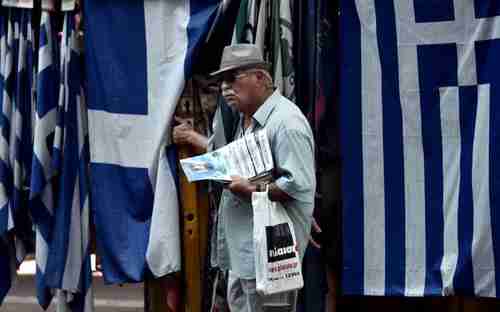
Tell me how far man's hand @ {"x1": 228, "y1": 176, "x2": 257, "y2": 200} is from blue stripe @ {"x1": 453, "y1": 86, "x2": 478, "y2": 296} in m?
1.44

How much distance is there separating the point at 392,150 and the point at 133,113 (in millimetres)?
1641

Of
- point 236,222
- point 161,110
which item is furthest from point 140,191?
point 236,222

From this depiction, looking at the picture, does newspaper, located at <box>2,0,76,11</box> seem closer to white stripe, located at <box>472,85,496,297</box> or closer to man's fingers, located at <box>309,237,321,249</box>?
man's fingers, located at <box>309,237,321,249</box>

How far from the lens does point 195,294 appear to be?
6.02 meters

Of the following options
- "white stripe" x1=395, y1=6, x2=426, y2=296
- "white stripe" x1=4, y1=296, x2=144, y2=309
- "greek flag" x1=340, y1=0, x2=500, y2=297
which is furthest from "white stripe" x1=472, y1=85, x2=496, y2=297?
"white stripe" x1=4, y1=296, x2=144, y2=309

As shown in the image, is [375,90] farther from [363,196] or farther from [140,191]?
[140,191]

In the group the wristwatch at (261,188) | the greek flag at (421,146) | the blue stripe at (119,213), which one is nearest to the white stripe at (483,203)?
the greek flag at (421,146)

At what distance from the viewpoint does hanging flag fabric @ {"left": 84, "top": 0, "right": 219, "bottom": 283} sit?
592 centimetres

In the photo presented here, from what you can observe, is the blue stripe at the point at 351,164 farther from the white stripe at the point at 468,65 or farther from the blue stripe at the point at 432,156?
the white stripe at the point at 468,65

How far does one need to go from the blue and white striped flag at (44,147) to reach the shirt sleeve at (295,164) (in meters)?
1.91

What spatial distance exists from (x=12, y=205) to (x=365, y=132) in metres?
2.32

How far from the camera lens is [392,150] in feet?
18.4

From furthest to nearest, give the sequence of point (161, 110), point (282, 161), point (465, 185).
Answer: point (161, 110) → point (465, 185) → point (282, 161)

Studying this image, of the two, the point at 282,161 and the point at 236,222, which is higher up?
the point at 282,161
